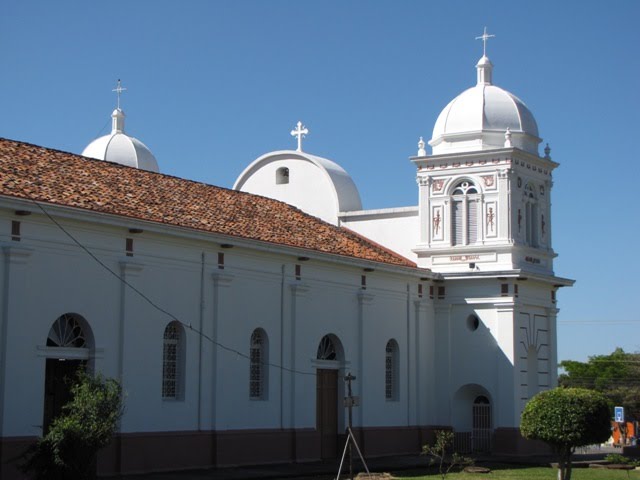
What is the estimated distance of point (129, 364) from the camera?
26.4m

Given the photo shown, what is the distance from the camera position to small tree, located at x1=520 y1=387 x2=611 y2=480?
82.7 feet

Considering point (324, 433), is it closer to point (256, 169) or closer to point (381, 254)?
point (381, 254)

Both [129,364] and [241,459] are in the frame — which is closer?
[129,364]

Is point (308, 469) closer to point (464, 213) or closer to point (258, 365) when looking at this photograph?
point (258, 365)

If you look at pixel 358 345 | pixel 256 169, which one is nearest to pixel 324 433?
pixel 358 345

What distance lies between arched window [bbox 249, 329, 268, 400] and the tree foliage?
173 feet

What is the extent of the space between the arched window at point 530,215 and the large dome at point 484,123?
1.32m

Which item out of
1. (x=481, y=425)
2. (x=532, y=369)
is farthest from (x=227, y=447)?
(x=532, y=369)

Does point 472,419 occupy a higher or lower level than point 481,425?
higher

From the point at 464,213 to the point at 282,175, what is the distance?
6.75m

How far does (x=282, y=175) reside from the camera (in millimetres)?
41062

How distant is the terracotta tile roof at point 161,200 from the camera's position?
1025 inches

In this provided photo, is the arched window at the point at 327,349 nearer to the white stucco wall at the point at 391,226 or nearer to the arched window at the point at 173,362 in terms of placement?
the arched window at the point at 173,362

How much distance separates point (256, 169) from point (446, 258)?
7603 mm
